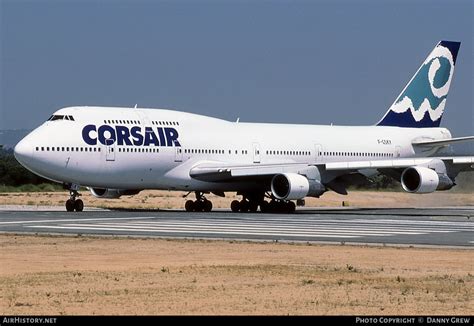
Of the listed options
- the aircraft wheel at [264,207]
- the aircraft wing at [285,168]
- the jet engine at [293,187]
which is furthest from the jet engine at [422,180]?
the aircraft wheel at [264,207]

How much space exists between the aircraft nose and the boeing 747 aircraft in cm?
4

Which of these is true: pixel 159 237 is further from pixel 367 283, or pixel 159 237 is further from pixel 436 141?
pixel 436 141

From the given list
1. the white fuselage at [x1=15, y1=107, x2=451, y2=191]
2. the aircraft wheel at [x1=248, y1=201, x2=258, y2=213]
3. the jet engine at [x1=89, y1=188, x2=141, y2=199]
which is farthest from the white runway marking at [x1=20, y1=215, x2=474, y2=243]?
the aircraft wheel at [x1=248, y1=201, x2=258, y2=213]

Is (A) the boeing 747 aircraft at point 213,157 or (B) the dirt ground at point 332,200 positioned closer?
(A) the boeing 747 aircraft at point 213,157

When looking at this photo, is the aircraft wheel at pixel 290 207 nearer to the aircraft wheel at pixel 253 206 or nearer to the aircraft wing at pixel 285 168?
the aircraft wing at pixel 285 168

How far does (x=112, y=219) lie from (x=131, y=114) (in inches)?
370

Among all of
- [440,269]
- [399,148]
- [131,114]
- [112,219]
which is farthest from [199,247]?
[399,148]

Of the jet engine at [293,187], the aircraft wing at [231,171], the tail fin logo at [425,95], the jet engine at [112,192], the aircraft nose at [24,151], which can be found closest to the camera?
the aircraft nose at [24,151]

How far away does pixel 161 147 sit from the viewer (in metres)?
43.4

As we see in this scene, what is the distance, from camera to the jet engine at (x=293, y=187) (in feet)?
140

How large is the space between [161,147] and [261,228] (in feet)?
45.5

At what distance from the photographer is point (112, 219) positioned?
34500 millimetres

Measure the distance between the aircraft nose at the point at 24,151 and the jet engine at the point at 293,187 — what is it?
32.8 ft

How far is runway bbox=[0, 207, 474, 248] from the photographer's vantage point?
26.0 meters
